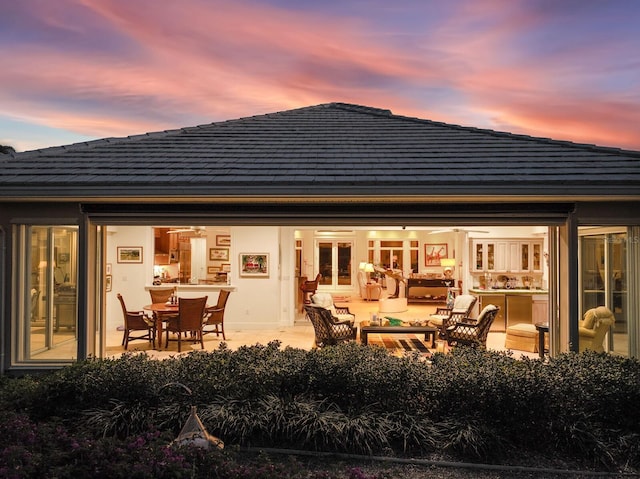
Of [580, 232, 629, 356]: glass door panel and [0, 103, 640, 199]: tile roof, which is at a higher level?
[0, 103, 640, 199]: tile roof

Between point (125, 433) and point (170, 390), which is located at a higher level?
point (170, 390)

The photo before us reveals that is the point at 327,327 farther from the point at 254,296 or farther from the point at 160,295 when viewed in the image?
the point at 160,295

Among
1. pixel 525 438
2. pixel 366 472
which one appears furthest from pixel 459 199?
pixel 366 472

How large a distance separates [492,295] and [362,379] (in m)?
8.21

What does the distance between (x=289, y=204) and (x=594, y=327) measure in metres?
4.42

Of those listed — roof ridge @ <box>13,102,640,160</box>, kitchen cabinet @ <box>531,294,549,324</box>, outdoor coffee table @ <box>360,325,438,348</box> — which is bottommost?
outdoor coffee table @ <box>360,325,438,348</box>

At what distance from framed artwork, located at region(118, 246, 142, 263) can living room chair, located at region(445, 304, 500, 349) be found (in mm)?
8031

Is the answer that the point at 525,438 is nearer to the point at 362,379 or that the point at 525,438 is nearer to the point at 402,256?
the point at 362,379

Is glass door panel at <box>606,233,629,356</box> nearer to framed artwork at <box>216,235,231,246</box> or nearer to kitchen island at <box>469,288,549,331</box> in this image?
kitchen island at <box>469,288,549,331</box>

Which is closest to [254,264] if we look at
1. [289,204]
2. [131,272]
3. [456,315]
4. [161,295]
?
[161,295]

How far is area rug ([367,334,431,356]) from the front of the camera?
10062 millimetres

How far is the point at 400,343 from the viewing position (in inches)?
427

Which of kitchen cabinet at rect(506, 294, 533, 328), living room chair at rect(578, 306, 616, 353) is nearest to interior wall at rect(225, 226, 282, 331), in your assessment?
kitchen cabinet at rect(506, 294, 533, 328)

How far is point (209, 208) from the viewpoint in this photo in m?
6.80
